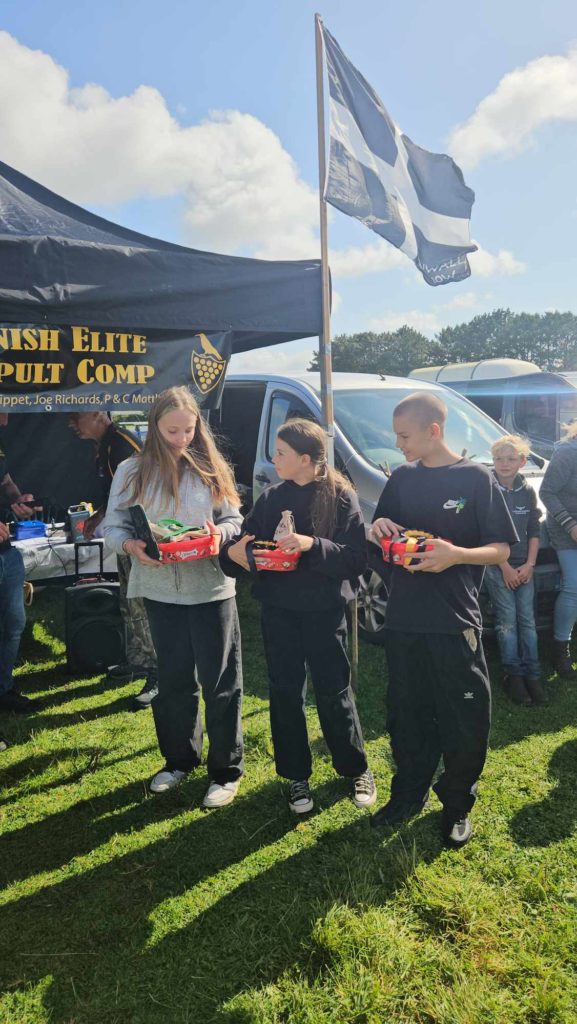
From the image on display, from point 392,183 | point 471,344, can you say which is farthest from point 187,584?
point 471,344

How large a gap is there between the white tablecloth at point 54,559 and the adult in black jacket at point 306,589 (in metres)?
2.69

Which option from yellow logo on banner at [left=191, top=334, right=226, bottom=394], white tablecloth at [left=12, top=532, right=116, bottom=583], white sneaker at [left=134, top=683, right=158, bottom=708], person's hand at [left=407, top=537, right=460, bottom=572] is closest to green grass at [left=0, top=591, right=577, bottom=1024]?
white sneaker at [left=134, top=683, right=158, bottom=708]

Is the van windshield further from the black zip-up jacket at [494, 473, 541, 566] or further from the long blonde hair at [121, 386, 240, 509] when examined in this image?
the long blonde hair at [121, 386, 240, 509]

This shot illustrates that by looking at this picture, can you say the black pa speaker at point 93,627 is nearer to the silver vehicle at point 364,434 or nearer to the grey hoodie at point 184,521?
the silver vehicle at point 364,434

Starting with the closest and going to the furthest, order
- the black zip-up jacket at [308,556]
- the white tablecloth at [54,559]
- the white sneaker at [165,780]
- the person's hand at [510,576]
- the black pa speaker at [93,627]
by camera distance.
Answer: the black zip-up jacket at [308,556] < the white sneaker at [165,780] < the person's hand at [510,576] < the black pa speaker at [93,627] < the white tablecloth at [54,559]

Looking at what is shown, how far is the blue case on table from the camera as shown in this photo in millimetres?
5446

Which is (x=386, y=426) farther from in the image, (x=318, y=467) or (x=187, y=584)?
(x=187, y=584)

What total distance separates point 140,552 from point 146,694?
6.03 feet

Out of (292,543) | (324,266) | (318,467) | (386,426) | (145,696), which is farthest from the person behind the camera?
(386,426)

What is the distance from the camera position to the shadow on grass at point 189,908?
6.73 feet

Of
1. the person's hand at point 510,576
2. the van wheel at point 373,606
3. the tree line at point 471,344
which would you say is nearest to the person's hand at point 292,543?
the person's hand at point 510,576

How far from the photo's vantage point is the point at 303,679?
2.86 metres

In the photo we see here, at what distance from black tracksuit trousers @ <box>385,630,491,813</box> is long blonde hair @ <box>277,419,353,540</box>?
1.81 feet

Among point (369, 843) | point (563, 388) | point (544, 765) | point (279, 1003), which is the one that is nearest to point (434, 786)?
point (369, 843)
